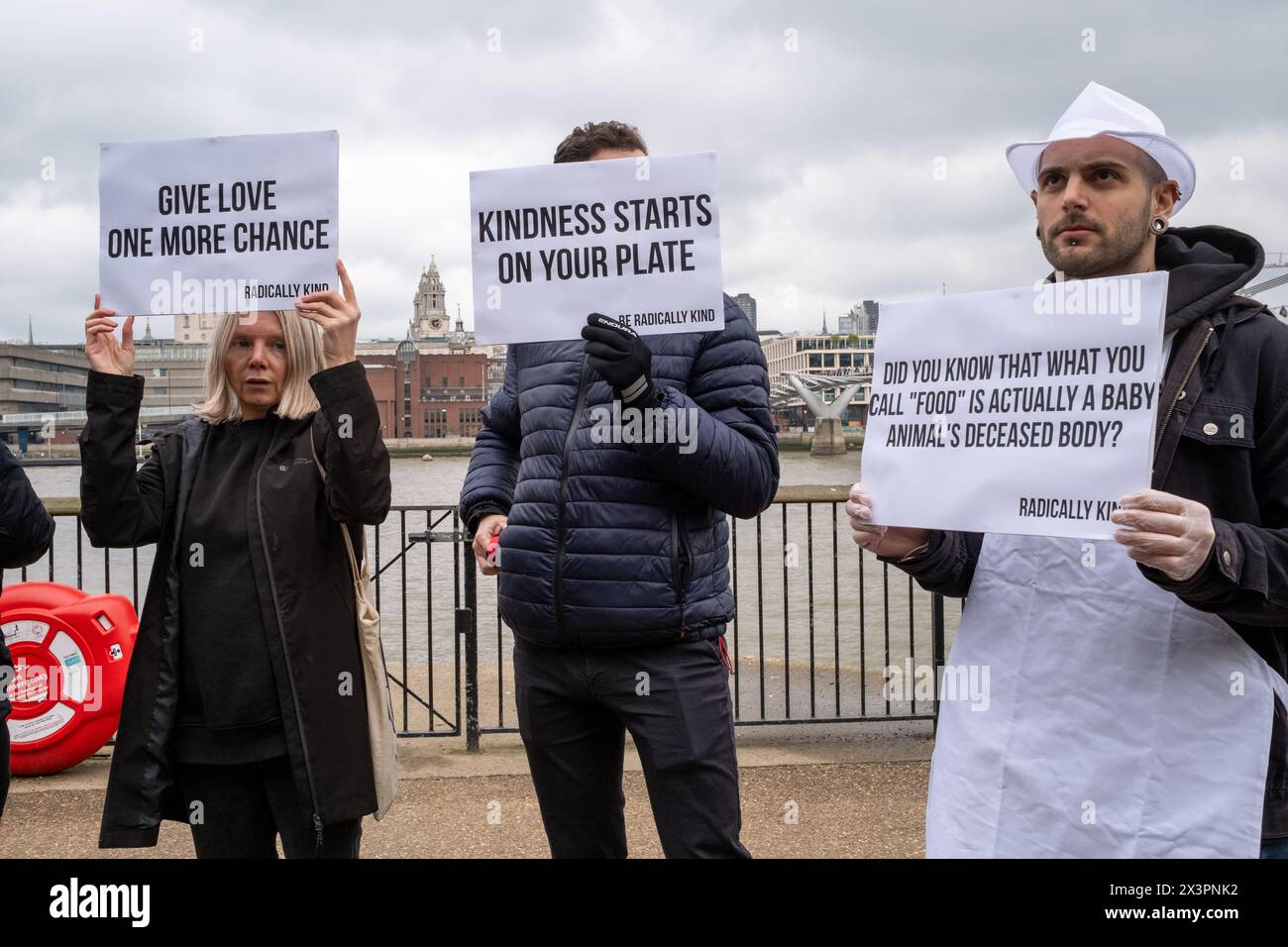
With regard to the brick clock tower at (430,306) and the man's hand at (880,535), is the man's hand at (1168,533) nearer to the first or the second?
the man's hand at (880,535)

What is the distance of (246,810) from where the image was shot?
271cm

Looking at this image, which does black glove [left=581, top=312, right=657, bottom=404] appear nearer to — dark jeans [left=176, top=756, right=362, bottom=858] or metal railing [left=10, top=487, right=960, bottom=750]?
dark jeans [left=176, top=756, right=362, bottom=858]

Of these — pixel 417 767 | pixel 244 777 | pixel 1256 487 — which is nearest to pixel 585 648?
pixel 244 777

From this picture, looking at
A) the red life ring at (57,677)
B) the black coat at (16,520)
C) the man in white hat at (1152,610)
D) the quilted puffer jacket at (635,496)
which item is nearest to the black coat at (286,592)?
the black coat at (16,520)

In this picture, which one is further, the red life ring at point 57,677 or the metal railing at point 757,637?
the metal railing at point 757,637

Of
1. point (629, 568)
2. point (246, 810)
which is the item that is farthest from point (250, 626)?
point (629, 568)

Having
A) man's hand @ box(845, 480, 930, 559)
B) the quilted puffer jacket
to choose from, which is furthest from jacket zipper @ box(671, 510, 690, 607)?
man's hand @ box(845, 480, 930, 559)

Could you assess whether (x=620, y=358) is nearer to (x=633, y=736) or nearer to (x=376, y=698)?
(x=633, y=736)

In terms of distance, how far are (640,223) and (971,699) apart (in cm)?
144

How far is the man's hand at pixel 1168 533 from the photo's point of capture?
1813mm

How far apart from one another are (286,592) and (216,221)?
1.09 meters

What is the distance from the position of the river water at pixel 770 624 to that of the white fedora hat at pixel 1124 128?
3.01m

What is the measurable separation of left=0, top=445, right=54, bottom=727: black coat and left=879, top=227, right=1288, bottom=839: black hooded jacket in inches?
105

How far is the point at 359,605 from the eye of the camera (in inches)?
113
